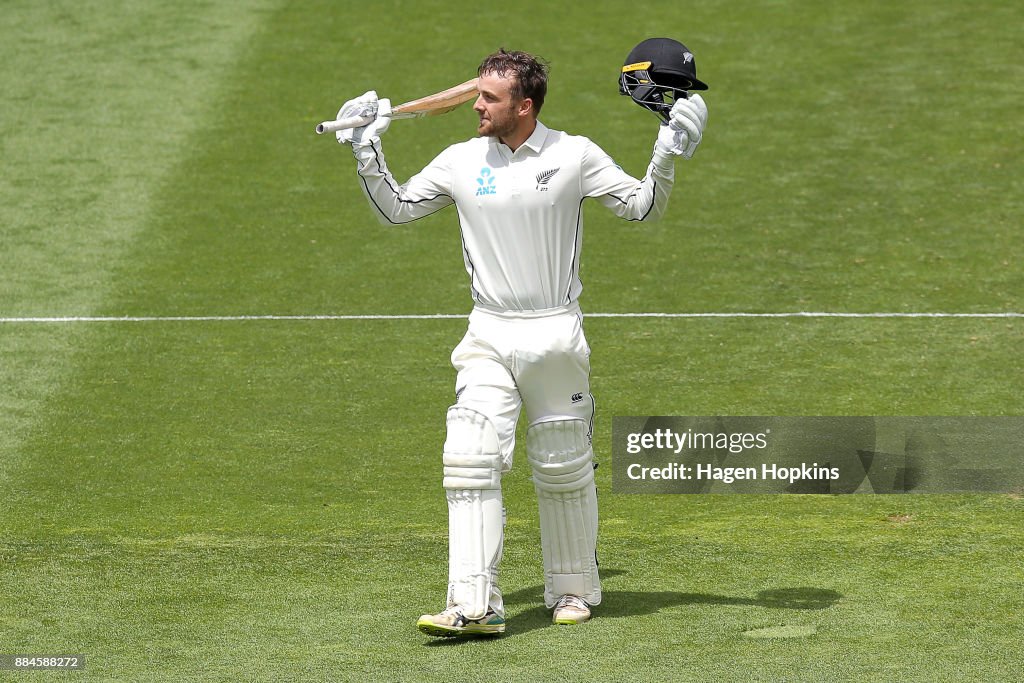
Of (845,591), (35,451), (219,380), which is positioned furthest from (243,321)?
(845,591)

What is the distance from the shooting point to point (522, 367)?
6.72 meters

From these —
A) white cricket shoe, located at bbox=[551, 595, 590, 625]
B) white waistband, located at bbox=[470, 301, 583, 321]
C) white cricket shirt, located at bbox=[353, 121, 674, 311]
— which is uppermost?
white cricket shirt, located at bbox=[353, 121, 674, 311]

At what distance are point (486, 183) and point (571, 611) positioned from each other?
1868mm

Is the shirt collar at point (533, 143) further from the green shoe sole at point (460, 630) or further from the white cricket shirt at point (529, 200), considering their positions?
the green shoe sole at point (460, 630)

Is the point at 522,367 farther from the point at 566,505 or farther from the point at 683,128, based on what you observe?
the point at 683,128

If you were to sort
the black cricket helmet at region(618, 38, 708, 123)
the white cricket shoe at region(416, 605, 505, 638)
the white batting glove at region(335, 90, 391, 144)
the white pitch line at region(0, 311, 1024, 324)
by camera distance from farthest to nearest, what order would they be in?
the white pitch line at region(0, 311, 1024, 324)
the black cricket helmet at region(618, 38, 708, 123)
the white batting glove at region(335, 90, 391, 144)
the white cricket shoe at region(416, 605, 505, 638)

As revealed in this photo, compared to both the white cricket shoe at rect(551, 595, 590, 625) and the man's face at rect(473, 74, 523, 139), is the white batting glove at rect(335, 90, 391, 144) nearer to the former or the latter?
the man's face at rect(473, 74, 523, 139)

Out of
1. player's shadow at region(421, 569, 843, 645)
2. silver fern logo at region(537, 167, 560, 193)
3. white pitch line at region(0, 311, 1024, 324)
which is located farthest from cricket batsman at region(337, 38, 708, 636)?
white pitch line at region(0, 311, 1024, 324)

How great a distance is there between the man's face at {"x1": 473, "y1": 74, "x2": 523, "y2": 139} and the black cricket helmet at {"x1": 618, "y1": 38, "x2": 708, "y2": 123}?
524mm

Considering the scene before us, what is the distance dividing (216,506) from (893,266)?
612 cm

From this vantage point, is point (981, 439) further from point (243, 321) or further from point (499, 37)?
point (499, 37)

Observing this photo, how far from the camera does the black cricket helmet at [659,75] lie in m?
6.86

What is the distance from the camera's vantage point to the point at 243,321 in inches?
456

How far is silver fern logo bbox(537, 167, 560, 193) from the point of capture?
263 inches
